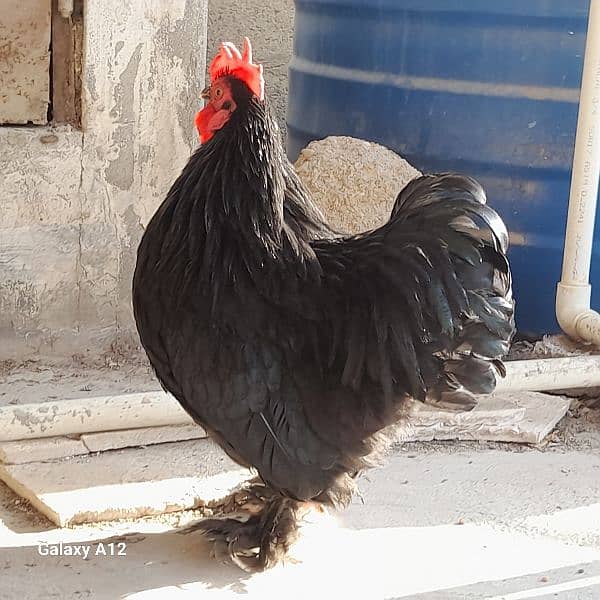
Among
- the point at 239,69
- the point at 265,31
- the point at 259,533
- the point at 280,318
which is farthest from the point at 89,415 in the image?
the point at 265,31

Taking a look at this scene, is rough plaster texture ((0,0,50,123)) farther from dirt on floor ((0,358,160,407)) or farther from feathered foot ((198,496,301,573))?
feathered foot ((198,496,301,573))

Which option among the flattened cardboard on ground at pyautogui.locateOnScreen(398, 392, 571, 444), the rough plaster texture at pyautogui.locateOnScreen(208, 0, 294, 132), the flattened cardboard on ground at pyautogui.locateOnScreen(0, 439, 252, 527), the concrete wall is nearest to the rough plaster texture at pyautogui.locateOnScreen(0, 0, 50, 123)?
the concrete wall

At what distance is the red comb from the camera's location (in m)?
3.07

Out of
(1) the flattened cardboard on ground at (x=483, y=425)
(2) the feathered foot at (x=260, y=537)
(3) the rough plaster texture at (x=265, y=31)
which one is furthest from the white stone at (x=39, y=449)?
(3) the rough plaster texture at (x=265, y=31)

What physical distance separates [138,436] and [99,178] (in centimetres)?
108

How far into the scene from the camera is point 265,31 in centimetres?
638

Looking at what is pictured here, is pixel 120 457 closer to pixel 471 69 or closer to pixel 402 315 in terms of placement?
pixel 402 315

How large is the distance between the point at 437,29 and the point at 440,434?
5.84 ft

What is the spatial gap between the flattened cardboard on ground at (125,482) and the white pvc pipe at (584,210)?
1587mm

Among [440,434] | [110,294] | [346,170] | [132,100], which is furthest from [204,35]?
[440,434]

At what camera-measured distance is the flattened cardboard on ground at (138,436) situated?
150 inches

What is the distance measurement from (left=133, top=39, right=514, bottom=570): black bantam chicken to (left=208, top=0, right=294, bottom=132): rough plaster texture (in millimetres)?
3197

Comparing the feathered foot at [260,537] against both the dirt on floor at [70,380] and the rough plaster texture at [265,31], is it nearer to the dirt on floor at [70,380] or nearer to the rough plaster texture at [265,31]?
the dirt on floor at [70,380]

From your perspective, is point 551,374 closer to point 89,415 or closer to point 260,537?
point 260,537
